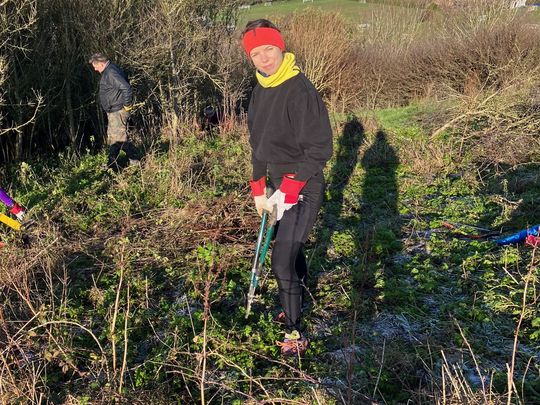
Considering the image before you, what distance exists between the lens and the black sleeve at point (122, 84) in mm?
6930

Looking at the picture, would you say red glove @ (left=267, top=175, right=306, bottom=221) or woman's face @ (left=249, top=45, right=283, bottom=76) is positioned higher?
woman's face @ (left=249, top=45, right=283, bottom=76)

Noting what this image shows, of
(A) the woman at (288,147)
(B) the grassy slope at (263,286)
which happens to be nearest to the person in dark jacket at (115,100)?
(B) the grassy slope at (263,286)

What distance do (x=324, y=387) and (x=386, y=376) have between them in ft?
1.37

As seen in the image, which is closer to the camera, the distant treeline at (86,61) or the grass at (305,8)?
the distant treeline at (86,61)

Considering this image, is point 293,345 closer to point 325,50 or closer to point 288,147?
point 288,147

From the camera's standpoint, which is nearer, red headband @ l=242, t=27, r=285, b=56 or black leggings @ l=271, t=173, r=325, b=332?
red headband @ l=242, t=27, r=285, b=56

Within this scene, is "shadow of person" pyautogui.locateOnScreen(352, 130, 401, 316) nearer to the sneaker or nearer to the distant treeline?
the sneaker

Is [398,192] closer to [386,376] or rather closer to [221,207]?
[221,207]

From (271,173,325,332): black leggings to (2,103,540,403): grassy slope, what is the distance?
0.58 feet

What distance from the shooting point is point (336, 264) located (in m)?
4.30

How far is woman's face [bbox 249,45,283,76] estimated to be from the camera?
8.68 feet

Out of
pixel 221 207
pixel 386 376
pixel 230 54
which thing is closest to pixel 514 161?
pixel 221 207

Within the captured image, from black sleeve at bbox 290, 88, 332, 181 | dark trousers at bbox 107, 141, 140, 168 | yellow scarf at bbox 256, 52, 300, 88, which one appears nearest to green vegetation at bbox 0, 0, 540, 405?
dark trousers at bbox 107, 141, 140, 168

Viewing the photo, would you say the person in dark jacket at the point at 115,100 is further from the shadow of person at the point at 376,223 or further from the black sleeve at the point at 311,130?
the black sleeve at the point at 311,130
